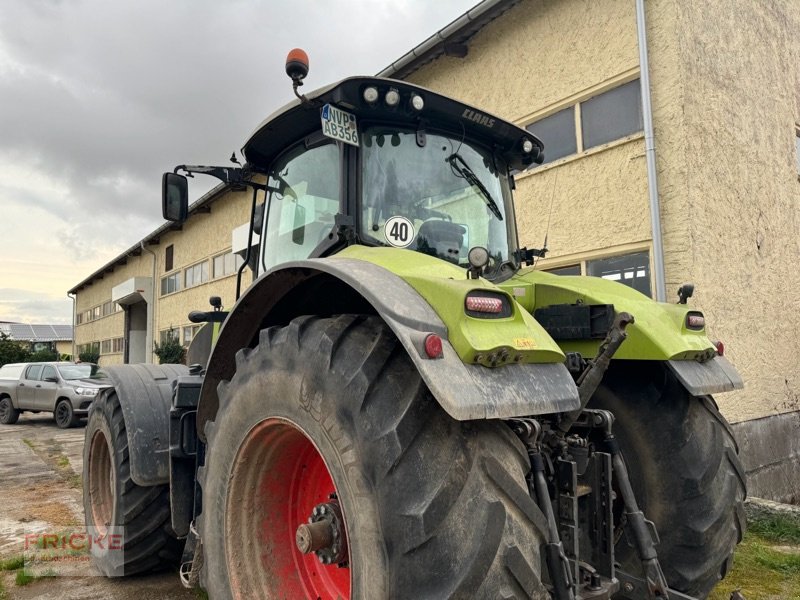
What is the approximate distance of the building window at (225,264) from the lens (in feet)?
61.0

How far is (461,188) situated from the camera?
313 centimetres

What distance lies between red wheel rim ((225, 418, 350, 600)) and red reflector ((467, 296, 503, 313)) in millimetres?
919

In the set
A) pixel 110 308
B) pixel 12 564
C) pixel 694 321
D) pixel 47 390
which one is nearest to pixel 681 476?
pixel 694 321

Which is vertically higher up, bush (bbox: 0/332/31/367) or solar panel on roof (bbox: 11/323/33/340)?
solar panel on roof (bbox: 11/323/33/340)

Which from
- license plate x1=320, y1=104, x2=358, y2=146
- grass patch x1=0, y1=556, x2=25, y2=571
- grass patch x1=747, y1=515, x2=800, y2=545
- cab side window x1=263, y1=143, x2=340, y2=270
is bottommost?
grass patch x1=747, y1=515, x2=800, y2=545

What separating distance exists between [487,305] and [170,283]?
24.6 meters

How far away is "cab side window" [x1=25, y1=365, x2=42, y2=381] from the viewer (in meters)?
14.5

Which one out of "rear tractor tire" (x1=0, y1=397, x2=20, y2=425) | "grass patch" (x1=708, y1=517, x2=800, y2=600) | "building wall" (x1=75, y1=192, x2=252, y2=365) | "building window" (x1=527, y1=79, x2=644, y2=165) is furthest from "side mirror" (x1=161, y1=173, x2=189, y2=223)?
"rear tractor tire" (x1=0, y1=397, x2=20, y2=425)

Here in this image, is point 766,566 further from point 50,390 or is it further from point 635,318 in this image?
point 50,390

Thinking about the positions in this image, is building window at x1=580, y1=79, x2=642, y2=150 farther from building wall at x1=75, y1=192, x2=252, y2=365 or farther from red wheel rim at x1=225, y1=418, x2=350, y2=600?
building wall at x1=75, y1=192, x2=252, y2=365

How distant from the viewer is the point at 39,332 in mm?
66250

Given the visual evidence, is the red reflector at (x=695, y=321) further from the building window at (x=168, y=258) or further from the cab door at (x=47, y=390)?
the building window at (x=168, y=258)

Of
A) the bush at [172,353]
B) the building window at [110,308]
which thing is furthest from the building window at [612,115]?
the building window at [110,308]

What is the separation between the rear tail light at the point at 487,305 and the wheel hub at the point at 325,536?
0.85 meters
